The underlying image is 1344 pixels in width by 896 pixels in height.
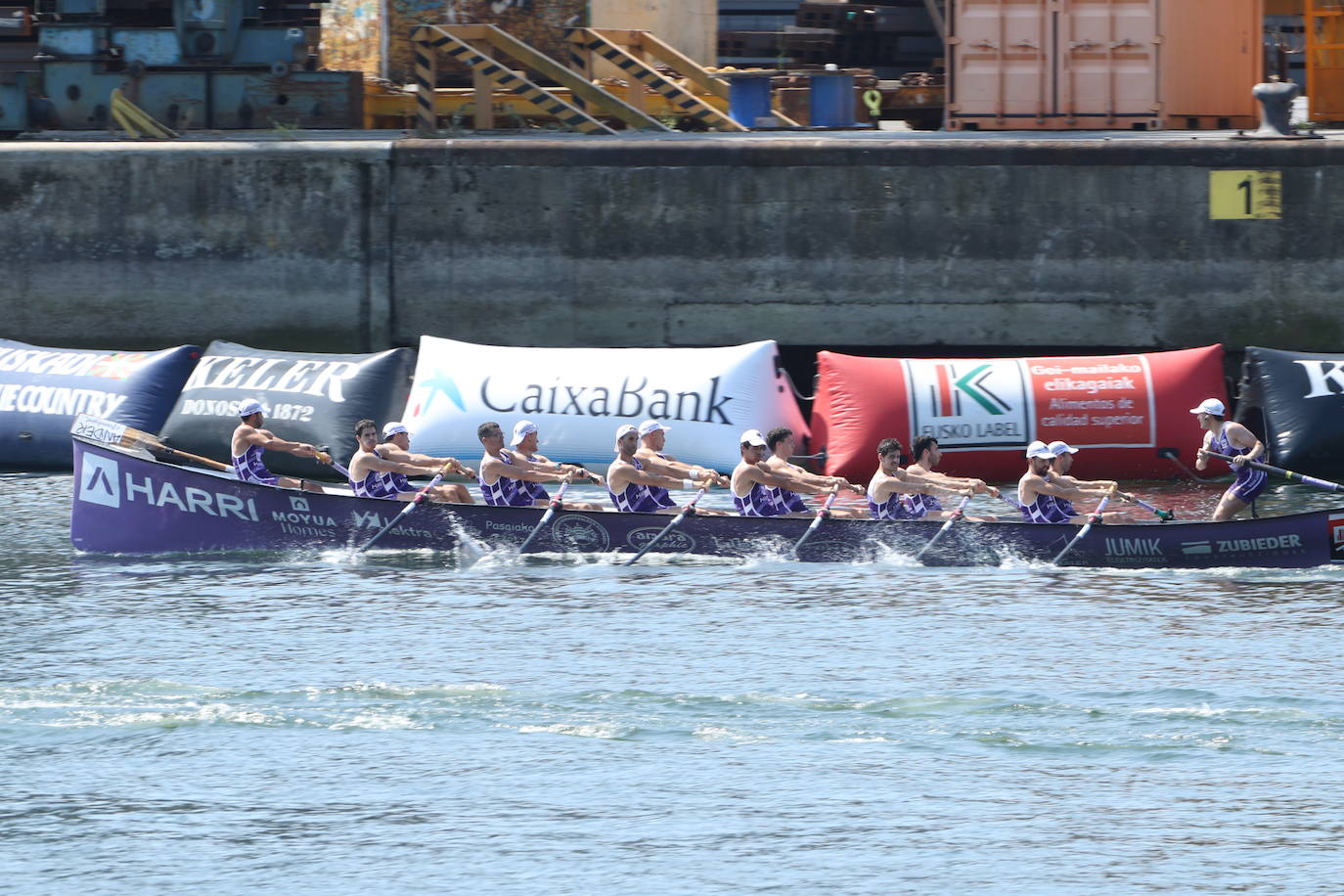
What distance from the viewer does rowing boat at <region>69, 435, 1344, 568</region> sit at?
57.2 feet

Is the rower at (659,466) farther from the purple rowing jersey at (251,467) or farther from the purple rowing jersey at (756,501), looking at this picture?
the purple rowing jersey at (251,467)

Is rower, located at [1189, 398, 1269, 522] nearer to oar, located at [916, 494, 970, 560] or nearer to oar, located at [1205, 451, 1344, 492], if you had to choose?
oar, located at [1205, 451, 1344, 492]

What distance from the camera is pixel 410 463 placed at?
19828 millimetres

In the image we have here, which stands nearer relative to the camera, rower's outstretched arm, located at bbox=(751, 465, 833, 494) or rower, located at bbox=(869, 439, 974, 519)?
rower, located at bbox=(869, 439, 974, 519)

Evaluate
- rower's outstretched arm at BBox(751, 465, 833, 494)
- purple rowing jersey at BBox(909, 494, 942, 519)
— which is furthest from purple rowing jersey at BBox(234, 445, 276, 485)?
purple rowing jersey at BBox(909, 494, 942, 519)

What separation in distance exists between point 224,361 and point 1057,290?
31.8 ft

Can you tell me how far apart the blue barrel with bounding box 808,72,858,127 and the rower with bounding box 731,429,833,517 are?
35.1ft

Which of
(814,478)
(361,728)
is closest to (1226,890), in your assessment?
(361,728)

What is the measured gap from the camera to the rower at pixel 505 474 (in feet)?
62.5

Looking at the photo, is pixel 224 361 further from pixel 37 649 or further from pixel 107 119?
pixel 37 649

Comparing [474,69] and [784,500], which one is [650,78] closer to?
[474,69]

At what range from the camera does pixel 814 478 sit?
1895cm

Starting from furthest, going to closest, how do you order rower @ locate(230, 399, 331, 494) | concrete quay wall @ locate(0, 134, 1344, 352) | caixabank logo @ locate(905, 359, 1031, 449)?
concrete quay wall @ locate(0, 134, 1344, 352) < caixabank logo @ locate(905, 359, 1031, 449) < rower @ locate(230, 399, 331, 494)

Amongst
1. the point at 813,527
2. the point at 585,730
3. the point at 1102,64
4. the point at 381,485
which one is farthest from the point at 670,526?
the point at 1102,64
